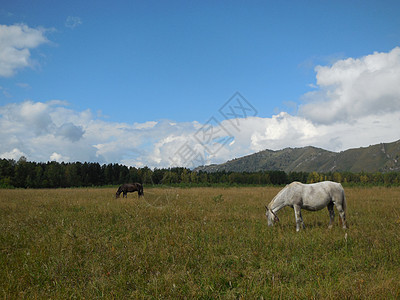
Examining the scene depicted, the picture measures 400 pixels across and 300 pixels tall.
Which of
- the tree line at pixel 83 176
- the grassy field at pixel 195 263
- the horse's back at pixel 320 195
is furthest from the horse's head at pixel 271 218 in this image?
the tree line at pixel 83 176

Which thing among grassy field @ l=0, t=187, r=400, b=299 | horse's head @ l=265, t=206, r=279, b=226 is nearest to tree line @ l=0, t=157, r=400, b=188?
horse's head @ l=265, t=206, r=279, b=226

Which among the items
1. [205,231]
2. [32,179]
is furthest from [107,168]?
[205,231]

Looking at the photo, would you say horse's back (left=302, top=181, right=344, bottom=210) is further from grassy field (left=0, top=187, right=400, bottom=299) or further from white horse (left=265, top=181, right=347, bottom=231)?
grassy field (left=0, top=187, right=400, bottom=299)

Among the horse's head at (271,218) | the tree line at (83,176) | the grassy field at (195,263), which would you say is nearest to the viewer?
the grassy field at (195,263)

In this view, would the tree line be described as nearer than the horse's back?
No

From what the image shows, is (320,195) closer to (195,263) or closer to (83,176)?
(195,263)

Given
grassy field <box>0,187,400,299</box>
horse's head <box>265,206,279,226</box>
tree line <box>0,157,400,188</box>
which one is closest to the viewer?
grassy field <box>0,187,400,299</box>

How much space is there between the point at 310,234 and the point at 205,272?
4.67 meters

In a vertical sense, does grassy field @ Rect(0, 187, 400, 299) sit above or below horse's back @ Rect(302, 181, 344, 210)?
below

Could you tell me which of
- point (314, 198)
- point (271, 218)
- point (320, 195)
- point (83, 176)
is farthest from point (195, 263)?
point (83, 176)

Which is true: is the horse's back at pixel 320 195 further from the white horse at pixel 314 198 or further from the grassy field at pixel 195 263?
the grassy field at pixel 195 263

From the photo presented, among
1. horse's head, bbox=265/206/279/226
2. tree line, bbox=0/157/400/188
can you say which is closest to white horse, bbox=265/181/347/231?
horse's head, bbox=265/206/279/226

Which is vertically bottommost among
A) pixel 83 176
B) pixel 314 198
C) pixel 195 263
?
pixel 195 263

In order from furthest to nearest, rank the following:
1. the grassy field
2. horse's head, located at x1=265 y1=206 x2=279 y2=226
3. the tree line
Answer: the tree line
horse's head, located at x1=265 y1=206 x2=279 y2=226
the grassy field
